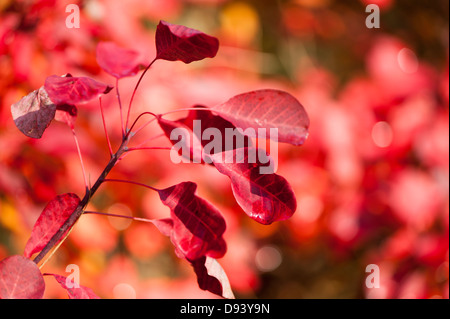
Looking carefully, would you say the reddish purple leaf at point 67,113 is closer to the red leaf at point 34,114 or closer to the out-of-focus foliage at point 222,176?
the red leaf at point 34,114

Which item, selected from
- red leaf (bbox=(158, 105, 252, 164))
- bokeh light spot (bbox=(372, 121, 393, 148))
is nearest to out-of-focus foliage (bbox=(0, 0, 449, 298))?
bokeh light spot (bbox=(372, 121, 393, 148))

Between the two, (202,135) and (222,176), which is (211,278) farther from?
(222,176)

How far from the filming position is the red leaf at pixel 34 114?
424 mm

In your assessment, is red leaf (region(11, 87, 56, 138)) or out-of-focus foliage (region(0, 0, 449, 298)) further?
out-of-focus foliage (region(0, 0, 449, 298))

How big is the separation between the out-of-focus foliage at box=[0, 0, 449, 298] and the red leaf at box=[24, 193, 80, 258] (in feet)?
1.36

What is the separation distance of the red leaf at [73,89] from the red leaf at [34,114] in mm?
19

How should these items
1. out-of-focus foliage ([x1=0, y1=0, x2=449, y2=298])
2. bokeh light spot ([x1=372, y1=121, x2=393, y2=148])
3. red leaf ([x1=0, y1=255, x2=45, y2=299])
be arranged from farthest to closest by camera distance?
bokeh light spot ([x1=372, y1=121, x2=393, y2=148]), out-of-focus foliage ([x1=0, y1=0, x2=449, y2=298]), red leaf ([x1=0, y1=255, x2=45, y2=299])

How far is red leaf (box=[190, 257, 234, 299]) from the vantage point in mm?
461

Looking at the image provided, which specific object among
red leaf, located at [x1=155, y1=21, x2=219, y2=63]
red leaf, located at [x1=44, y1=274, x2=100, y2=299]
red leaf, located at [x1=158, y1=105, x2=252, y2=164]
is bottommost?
red leaf, located at [x1=44, y1=274, x2=100, y2=299]

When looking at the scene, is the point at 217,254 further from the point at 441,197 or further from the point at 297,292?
the point at 297,292

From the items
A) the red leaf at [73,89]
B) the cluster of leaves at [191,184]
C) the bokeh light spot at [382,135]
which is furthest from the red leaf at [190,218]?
the bokeh light spot at [382,135]

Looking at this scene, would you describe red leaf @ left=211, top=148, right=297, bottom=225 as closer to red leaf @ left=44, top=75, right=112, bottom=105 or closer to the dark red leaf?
the dark red leaf

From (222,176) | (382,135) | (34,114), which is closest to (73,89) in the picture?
(34,114)
